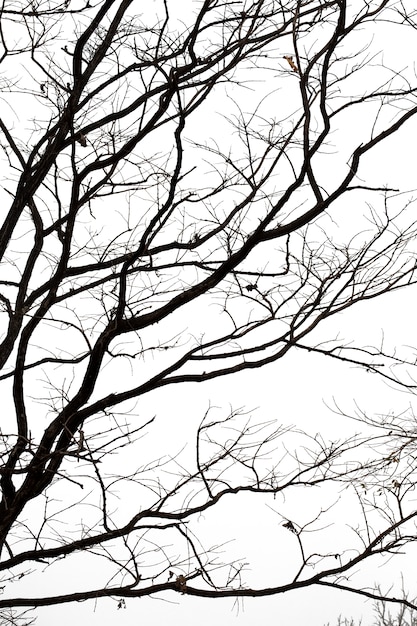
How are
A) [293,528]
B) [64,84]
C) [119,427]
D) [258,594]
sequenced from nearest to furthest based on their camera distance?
[119,427], [258,594], [293,528], [64,84]

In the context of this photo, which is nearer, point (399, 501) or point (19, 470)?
point (19, 470)

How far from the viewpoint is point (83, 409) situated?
400 cm

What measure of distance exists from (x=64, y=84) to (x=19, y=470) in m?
2.07

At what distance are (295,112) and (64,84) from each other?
4.09 feet

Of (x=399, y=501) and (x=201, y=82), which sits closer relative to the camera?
(x=399, y=501)

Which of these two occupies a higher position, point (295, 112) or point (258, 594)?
point (295, 112)

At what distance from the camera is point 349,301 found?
4.21 metres

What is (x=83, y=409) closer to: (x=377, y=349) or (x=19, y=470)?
(x=19, y=470)

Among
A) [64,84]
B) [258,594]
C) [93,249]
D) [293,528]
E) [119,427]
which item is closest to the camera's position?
[119,427]

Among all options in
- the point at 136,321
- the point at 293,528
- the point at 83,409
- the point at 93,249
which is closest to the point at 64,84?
the point at 93,249

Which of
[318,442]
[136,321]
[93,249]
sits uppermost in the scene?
[93,249]

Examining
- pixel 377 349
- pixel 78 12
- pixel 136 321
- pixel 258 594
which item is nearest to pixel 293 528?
pixel 258 594

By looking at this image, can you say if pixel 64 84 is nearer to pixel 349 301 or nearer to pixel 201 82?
pixel 201 82

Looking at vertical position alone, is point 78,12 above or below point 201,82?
above
